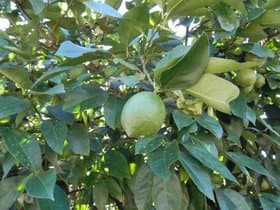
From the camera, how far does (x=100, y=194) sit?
925 millimetres

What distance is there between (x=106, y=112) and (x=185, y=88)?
0.18 metres

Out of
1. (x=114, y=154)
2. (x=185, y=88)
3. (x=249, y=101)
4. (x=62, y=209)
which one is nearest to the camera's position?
(x=185, y=88)

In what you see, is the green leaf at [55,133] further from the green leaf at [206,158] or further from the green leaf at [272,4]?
the green leaf at [272,4]

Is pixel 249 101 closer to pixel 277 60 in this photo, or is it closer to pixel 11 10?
pixel 277 60

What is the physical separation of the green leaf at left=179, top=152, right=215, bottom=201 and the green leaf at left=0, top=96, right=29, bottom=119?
265mm

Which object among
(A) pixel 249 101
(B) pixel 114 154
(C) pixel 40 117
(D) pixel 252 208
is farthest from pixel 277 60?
(C) pixel 40 117

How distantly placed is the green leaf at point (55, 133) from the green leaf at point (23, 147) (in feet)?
0.08

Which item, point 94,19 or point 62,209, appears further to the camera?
point 94,19

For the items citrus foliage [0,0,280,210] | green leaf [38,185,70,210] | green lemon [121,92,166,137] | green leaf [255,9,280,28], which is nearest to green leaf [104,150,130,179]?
citrus foliage [0,0,280,210]

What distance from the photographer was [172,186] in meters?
0.77

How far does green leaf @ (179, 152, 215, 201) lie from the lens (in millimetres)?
688

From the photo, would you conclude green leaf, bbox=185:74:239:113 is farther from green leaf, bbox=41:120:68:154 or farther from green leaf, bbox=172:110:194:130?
green leaf, bbox=41:120:68:154

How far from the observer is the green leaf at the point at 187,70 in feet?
1.94

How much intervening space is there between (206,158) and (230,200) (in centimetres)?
23
